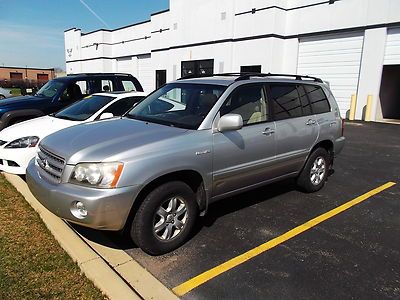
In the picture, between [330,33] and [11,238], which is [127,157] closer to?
[11,238]

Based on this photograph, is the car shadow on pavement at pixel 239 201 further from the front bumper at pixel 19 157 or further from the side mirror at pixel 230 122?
the front bumper at pixel 19 157

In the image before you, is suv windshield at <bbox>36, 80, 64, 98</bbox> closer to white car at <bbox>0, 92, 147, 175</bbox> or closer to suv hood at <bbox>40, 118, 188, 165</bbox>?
white car at <bbox>0, 92, 147, 175</bbox>

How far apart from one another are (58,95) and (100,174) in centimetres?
572

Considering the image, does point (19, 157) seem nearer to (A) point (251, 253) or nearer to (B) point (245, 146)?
(B) point (245, 146)

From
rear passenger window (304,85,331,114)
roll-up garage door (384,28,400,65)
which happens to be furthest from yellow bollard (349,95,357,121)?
rear passenger window (304,85,331,114)

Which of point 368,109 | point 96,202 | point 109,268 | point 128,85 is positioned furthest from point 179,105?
point 368,109

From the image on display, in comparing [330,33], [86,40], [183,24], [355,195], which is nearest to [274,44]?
[330,33]

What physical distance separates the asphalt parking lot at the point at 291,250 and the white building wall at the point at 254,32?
40.0 ft

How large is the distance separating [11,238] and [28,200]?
116 cm

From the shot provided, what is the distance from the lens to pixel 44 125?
5727 mm

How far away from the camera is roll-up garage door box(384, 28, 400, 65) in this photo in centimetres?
1466

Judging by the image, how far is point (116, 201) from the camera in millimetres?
3031

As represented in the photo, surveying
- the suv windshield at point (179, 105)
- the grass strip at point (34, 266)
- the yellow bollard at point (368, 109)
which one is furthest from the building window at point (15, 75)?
the grass strip at point (34, 266)

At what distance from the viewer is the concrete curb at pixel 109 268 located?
9.32 ft
